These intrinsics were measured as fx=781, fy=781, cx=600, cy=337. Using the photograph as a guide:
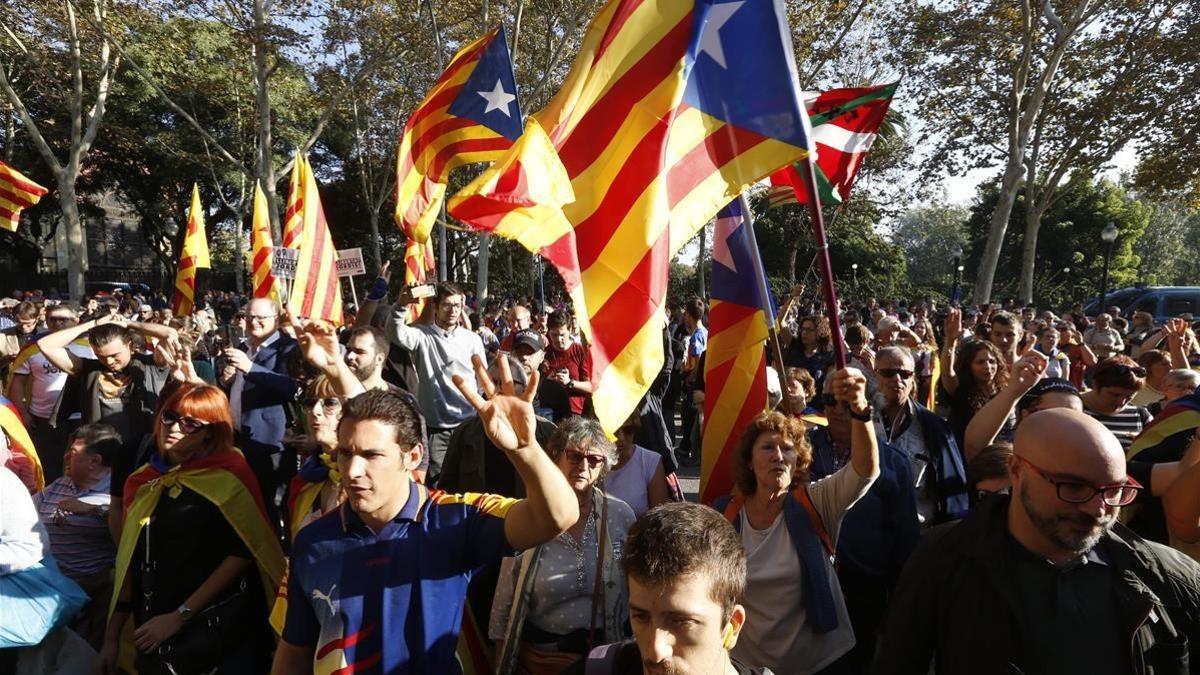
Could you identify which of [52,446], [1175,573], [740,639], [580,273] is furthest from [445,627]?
[52,446]

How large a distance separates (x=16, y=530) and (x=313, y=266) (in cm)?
465

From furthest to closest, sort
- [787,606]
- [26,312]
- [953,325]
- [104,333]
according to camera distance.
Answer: [26,312] → [104,333] → [953,325] → [787,606]

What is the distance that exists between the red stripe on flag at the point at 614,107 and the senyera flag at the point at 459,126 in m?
2.85

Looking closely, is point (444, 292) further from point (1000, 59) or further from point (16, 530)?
point (1000, 59)

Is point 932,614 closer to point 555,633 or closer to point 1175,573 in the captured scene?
point 1175,573

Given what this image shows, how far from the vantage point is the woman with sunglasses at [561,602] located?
109 inches

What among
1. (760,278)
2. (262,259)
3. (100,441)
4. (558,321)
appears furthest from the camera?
(262,259)

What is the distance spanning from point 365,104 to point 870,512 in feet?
75.7

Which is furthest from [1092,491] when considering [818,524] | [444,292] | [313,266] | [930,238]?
[930,238]

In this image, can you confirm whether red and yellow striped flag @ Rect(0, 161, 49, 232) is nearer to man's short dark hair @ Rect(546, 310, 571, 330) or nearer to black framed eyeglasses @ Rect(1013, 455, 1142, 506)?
man's short dark hair @ Rect(546, 310, 571, 330)

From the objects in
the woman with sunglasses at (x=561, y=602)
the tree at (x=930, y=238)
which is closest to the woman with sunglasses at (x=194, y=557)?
the woman with sunglasses at (x=561, y=602)

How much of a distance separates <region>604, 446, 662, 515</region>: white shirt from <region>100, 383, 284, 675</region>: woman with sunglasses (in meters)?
1.49

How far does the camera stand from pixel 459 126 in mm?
6023

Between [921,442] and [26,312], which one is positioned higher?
[26,312]
